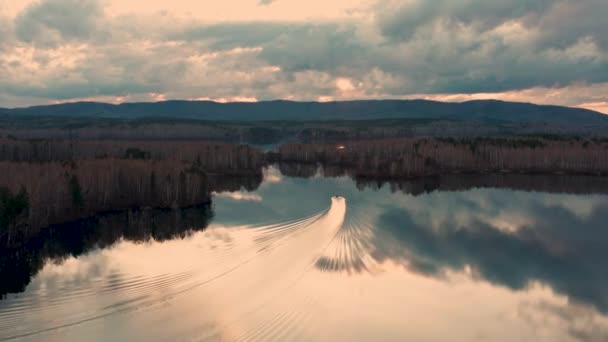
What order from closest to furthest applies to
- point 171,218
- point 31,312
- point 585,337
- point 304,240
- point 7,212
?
point 585,337 → point 31,312 → point 7,212 → point 304,240 → point 171,218

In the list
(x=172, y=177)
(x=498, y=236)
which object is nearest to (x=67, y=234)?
(x=172, y=177)

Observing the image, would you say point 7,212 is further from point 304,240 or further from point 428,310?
point 428,310

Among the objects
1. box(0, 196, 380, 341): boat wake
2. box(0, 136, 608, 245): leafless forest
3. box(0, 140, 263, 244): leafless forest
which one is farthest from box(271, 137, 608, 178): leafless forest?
box(0, 196, 380, 341): boat wake

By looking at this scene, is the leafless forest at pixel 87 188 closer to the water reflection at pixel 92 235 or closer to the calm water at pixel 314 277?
the water reflection at pixel 92 235

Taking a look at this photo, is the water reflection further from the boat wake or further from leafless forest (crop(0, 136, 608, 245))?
the boat wake

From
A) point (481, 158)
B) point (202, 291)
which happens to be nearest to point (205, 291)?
point (202, 291)

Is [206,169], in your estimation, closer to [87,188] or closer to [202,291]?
[87,188]

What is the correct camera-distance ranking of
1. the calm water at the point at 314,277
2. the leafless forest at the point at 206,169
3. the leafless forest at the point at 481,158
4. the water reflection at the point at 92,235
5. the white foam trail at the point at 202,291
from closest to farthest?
the calm water at the point at 314,277 < the white foam trail at the point at 202,291 < the water reflection at the point at 92,235 < the leafless forest at the point at 206,169 < the leafless forest at the point at 481,158

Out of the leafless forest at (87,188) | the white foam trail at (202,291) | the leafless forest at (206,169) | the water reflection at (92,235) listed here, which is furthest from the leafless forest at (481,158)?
the white foam trail at (202,291)
